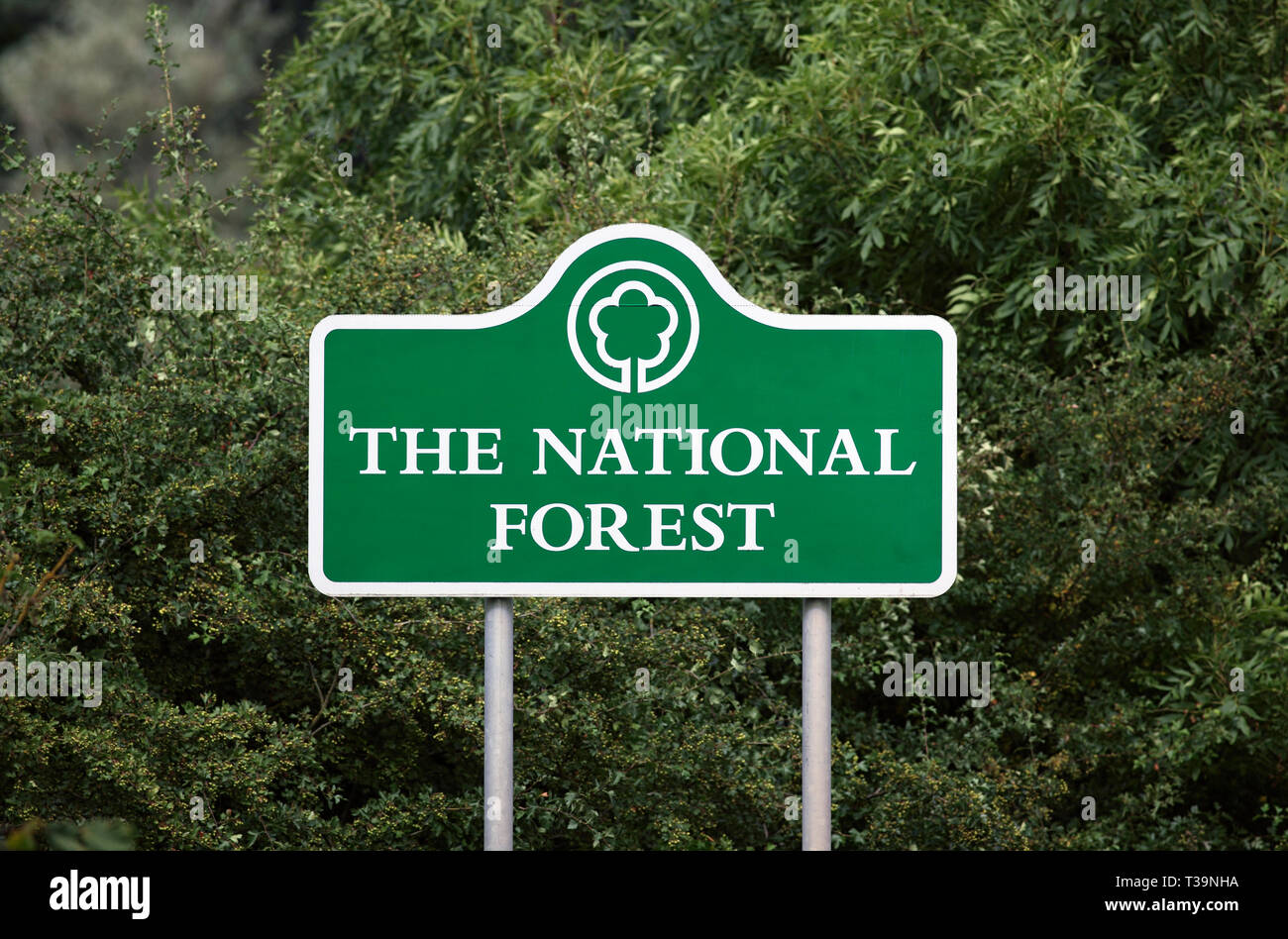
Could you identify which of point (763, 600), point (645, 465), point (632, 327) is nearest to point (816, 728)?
point (645, 465)

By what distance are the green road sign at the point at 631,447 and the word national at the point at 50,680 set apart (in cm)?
193

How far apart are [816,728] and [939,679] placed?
338cm

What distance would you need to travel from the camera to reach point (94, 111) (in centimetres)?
1695

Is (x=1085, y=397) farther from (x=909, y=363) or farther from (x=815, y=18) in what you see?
(x=909, y=363)

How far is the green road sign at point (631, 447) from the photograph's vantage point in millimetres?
3416

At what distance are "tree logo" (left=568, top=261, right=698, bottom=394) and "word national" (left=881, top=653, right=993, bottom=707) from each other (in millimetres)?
3400

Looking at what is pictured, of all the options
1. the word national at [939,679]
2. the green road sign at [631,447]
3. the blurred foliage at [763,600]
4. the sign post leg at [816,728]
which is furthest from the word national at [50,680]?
the word national at [939,679]

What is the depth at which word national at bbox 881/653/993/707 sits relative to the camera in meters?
6.51

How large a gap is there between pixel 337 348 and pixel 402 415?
0.23 metres

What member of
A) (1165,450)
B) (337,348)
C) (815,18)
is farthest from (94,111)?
(337,348)

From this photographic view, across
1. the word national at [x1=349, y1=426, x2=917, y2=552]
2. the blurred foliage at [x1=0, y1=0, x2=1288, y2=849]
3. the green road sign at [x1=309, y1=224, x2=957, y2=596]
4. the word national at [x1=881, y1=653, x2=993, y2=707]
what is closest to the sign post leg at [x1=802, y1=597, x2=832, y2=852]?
the green road sign at [x1=309, y1=224, x2=957, y2=596]

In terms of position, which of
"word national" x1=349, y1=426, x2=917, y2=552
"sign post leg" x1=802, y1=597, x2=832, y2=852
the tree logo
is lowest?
"sign post leg" x1=802, y1=597, x2=832, y2=852

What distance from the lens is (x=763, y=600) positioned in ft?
21.6

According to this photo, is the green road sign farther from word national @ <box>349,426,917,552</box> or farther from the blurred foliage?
the blurred foliage
